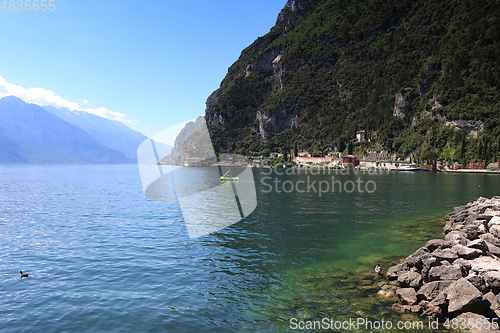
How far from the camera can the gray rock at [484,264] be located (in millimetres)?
16500

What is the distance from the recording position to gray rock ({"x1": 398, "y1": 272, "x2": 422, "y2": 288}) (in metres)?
17.2

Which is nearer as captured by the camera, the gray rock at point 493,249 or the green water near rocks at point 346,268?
the green water near rocks at point 346,268

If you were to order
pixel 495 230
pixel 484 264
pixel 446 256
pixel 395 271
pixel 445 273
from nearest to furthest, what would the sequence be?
pixel 445 273, pixel 484 264, pixel 446 256, pixel 395 271, pixel 495 230

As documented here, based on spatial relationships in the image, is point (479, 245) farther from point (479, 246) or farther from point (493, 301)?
point (493, 301)

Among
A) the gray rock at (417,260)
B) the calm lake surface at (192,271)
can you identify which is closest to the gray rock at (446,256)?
the gray rock at (417,260)

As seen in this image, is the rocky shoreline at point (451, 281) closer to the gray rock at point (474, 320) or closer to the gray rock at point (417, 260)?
the gray rock at point (417, 260)

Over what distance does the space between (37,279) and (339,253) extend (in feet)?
77.6

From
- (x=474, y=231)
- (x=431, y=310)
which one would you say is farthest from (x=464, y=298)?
(x=474, y=231)

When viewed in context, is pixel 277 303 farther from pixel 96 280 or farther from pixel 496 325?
Answer: pixel 96 280

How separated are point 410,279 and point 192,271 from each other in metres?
14.7

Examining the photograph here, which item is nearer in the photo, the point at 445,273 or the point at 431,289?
the point at 431,289

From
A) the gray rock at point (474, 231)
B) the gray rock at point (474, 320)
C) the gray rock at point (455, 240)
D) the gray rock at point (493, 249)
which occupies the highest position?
the gray rock at point (455, 240)

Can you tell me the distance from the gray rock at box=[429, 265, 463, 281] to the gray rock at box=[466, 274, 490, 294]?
28.6 inches

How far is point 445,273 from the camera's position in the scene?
16.4 m
